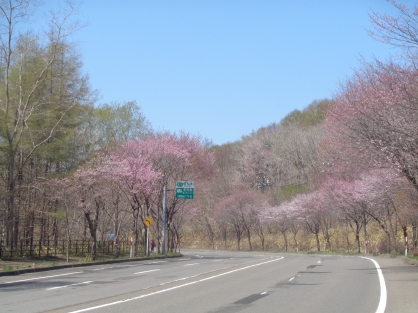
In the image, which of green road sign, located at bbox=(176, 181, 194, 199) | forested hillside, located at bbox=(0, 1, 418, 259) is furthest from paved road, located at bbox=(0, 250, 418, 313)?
green road sign, located at bbox=(176, 181, 194, 199)

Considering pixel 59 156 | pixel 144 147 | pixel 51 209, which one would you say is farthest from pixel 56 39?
pixel 144 147

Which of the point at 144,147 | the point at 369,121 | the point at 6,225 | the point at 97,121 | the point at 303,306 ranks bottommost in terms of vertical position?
the point at 303,306

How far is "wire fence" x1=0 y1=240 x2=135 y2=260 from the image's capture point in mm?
27312

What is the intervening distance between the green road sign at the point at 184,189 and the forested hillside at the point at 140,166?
Result: 202 cm

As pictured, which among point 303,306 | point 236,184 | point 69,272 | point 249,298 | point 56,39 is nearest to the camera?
point 303,306

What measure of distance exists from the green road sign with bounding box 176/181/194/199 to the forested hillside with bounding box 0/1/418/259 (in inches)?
79.7

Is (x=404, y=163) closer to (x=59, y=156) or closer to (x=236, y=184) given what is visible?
(x=59, y=156)

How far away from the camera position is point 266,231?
6838 cm

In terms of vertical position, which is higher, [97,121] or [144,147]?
[97,121]

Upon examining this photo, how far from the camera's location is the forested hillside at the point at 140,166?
1866cm

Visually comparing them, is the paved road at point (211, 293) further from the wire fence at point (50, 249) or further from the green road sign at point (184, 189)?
the green road sign at point (184, 189)

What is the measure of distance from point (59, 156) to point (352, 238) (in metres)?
37.0

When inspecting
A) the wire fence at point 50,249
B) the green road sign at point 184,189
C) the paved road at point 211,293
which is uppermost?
the green road sign at point 184,189

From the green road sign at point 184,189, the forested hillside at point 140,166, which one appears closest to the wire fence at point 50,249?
the forested hillside at point 140,166
